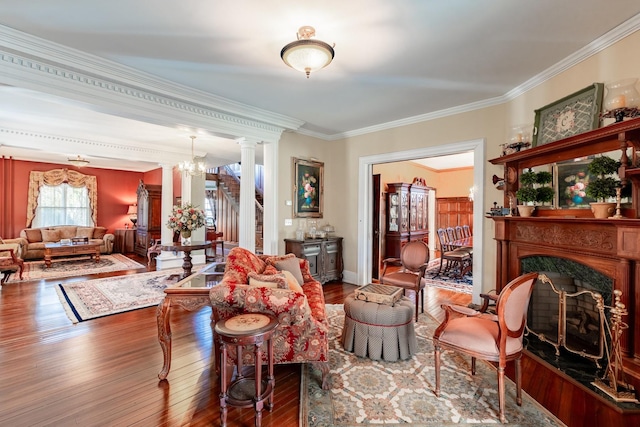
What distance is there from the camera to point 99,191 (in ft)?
32.2

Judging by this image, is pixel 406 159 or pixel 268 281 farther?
pixel 406 159

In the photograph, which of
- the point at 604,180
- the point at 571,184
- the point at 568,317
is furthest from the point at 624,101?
the point at 568,317

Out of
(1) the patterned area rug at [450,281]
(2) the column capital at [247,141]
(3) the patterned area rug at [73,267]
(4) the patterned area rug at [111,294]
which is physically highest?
(2) the column capital at [247,141]

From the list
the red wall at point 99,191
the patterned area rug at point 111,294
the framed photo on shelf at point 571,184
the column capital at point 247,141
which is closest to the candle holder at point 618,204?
the framed photo on shelf at point 571,184

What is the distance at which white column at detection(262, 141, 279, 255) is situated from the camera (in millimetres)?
5059

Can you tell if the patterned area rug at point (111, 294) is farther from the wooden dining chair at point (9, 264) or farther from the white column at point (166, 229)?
the wooden dining chair at point (9, 264)

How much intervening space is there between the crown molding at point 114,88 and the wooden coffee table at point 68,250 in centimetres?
588

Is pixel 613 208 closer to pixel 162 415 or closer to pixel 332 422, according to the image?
pixel 332 422

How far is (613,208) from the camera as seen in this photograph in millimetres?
2408

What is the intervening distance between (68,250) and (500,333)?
9.46 metres

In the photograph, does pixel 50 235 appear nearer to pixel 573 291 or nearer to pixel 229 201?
pixel 229 201

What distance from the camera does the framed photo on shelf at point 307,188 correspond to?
547 centimetres

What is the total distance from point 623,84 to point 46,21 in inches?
190

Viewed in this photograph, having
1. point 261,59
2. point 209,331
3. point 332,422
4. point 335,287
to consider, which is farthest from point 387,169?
point 332,422
